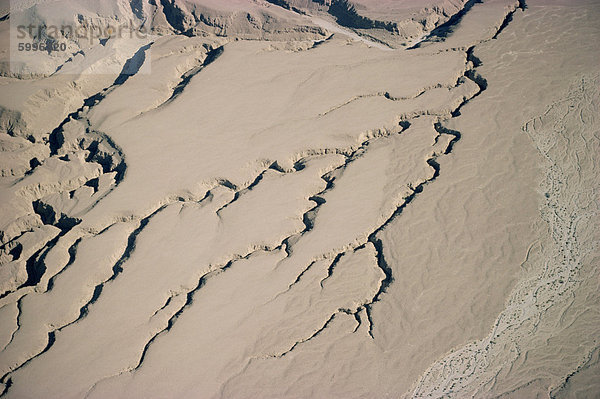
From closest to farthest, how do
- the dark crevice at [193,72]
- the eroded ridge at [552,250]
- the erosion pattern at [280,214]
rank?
the eroded ridge at [552,250], the erosion pattern at [280,214], the dark crevice at [193,72]

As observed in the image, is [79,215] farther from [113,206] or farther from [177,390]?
[177,390]

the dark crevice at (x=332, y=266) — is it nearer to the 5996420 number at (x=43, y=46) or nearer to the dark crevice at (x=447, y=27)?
the dark crevice at (x=447, y=27)

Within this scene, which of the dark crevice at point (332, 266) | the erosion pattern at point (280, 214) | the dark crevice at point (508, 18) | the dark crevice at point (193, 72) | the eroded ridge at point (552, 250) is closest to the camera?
the eroded ridge at point (552, 250)

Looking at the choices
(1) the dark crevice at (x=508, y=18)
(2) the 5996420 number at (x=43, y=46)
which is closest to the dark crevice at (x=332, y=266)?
(1) the dark crevice at (x=508, y=18)

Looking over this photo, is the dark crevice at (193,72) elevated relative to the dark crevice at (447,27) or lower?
lower

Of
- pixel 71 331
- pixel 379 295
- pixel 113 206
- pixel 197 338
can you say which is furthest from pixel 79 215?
pixel 379 295

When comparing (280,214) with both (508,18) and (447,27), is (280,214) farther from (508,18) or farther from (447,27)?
(508,18)
